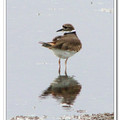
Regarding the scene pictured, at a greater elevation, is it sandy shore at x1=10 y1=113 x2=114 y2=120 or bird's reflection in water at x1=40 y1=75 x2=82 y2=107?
bird's reflection in water at x1=40 y1=75 x2=82 y2=107

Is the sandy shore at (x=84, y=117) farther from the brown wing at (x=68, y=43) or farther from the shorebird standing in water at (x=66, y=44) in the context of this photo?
the brown wing at (x=68, y=43)

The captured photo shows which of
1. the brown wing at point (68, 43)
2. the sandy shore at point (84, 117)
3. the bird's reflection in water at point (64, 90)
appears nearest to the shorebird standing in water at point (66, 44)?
the brown wing at point (68, 43)

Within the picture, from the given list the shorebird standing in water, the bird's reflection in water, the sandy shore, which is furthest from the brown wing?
the sandy shore

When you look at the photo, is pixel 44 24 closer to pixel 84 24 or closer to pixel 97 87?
pixel 84 24

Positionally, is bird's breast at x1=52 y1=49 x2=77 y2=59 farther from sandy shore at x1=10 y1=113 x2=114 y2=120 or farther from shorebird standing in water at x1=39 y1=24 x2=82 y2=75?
sandy shore at x1=10 y1=113 x2=114 y2=120

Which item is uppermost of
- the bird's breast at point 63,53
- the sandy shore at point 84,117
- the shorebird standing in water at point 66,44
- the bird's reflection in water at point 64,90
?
the shorebird standing in water at point 66,44
